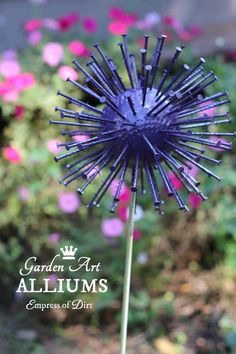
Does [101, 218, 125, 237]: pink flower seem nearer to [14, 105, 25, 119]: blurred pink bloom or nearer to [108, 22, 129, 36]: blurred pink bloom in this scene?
[14, 105, 25, 119]: blurred pink bloom

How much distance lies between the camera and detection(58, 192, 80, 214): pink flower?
2.37 meters

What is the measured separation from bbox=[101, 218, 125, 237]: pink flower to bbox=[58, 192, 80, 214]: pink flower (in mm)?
144

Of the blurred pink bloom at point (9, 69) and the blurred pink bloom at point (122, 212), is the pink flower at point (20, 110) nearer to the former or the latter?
the blurred pink bloom at point (9, 69)

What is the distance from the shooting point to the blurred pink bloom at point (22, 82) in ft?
8.40

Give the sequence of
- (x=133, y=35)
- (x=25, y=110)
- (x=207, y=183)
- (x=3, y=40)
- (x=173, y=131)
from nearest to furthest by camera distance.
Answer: (x=173, y=131)
(x=207, y=183)
(x=25, y=110)
(x=133, y=35)
(x=3, y=40)

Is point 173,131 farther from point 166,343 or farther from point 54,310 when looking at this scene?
point 54,310

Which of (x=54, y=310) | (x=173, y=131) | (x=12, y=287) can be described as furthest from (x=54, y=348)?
(x=173, y=131)

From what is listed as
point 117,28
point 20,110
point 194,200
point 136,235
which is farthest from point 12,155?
point 117,28

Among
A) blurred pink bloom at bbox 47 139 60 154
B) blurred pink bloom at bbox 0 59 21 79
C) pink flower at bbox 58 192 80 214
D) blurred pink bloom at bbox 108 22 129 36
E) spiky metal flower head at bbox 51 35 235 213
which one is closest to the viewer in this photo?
spiky metal flower head at bbox 51 35 235 213

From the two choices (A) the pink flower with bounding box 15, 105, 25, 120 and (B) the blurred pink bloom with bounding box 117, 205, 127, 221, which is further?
(A) the pink flower with bounding box 15, 105, 25, 120

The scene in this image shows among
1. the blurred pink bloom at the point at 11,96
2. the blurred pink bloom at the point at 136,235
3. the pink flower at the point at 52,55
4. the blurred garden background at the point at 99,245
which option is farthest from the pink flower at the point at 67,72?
the blurred pink bloom at the point at 136,235

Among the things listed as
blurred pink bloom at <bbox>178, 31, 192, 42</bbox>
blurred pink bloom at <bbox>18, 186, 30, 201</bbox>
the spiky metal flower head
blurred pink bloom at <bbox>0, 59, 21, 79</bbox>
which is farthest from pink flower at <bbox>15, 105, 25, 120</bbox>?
the spiky metal flower head

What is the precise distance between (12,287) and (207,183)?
37.0 inches

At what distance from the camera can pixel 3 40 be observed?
13.0 feet
